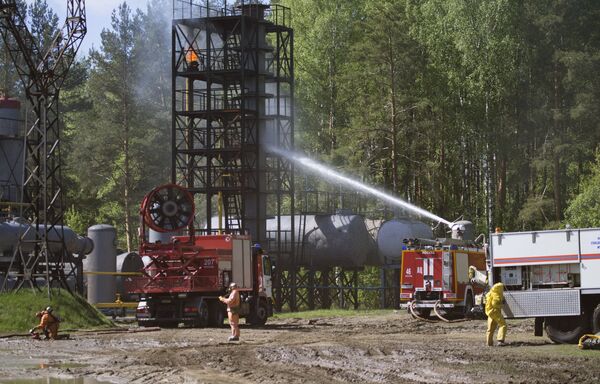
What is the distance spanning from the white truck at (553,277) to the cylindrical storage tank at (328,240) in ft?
90.3

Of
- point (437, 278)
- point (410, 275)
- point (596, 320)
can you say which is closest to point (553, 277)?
point (596, 320)

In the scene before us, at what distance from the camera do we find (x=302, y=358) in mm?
25234

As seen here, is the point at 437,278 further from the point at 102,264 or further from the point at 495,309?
the point at 102,264

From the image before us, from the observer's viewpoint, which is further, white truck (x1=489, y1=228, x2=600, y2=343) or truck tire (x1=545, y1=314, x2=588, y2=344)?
truck tire (x1=545, y1=314, x2=588, y2=344)

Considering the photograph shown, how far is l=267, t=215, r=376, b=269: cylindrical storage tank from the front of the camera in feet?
185

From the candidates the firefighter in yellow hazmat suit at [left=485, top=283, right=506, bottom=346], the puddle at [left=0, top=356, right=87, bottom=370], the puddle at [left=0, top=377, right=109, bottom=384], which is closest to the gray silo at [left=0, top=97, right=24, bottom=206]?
the puddle at [left=0, top=356, right=87, bottom=370]

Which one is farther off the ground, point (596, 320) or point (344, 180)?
point (344, 180)

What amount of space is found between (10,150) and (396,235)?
702 inches

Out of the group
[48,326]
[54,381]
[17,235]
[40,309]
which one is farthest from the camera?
[17,235]

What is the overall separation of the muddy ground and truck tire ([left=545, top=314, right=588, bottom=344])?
36 cm

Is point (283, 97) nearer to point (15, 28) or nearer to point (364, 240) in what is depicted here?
point (364, 240)

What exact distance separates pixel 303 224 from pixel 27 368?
3376 cm

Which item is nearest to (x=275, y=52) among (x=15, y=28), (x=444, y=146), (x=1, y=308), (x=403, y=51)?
(x=403, y=51)

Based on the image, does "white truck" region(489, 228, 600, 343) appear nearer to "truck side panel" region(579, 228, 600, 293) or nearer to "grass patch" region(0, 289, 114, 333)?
Answer: "truck side panel" region(579, 228, 600, 293)
